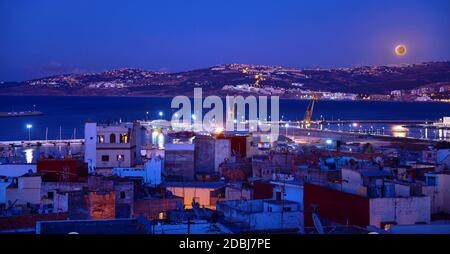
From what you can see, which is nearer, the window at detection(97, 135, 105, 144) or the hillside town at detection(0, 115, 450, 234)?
the hillside town at detection(0, 115, 450, 234)

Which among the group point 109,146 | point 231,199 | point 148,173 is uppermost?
point 109,146

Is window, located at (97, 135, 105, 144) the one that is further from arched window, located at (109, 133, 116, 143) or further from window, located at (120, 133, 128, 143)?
window, located at (120, 133, 128, 143)

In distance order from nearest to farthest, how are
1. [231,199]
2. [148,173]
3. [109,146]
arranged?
[231,199] < [148,173] < [109,146]

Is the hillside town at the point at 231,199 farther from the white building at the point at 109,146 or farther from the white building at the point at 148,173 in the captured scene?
the white building at the point at 109,146

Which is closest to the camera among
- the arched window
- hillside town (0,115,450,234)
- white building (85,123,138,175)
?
hillside town (0,115,450,234)

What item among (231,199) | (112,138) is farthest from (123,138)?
(231,199)

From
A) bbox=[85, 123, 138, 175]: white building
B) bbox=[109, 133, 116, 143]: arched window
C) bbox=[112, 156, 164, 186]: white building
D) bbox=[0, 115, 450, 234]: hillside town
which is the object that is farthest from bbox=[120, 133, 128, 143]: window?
bbox=[112, 156, 164, 186]: white building

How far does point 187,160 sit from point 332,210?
5.32m

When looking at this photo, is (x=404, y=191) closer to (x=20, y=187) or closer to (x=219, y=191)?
(x=219, y=191)

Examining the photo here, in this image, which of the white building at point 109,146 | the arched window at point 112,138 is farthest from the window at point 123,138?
the arched window at point 112,138

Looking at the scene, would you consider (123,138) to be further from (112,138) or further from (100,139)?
(100,139)

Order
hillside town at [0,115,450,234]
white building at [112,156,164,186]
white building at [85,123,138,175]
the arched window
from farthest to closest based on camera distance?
the arched window → white building at [85,123,138,175] → white building at [112,156,164,186] → hillside town at [0,115,450,234]
